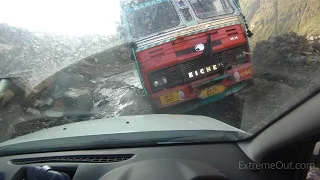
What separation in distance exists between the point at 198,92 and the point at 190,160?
2.76m

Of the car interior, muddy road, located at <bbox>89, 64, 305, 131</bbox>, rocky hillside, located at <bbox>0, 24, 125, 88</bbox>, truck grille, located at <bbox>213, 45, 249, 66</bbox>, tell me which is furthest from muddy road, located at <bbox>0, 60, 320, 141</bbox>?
rocky hillside, located at <bbox>0, 24, 125, 88</bbox>

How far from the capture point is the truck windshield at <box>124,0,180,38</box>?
5055 millimetres

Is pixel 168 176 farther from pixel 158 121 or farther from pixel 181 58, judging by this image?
pixel 181 58

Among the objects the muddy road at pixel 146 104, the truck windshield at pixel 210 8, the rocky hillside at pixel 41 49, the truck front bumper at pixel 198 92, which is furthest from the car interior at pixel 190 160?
the rocky hillside at pixel 41 49

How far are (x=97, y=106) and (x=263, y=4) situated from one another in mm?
4243

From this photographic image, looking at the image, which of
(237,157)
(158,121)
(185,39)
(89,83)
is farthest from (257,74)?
(89,83)

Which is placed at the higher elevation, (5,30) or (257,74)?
(5,30)

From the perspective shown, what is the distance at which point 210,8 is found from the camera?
Answer: 5.37 m

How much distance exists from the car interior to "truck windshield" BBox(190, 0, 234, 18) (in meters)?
3.77

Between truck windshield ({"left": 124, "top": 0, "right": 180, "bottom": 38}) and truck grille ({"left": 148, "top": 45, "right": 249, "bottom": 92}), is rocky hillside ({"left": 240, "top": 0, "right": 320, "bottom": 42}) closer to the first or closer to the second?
truck grille ({"left": 148, "top": 45, "right": 249, "bottom": 92})

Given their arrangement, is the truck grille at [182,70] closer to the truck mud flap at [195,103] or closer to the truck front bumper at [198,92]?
the truck front bumper at [198,92]

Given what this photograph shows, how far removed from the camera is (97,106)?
6930 millimetres

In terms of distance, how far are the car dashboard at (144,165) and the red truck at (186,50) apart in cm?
257

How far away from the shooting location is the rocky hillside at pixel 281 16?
13.5 ft
